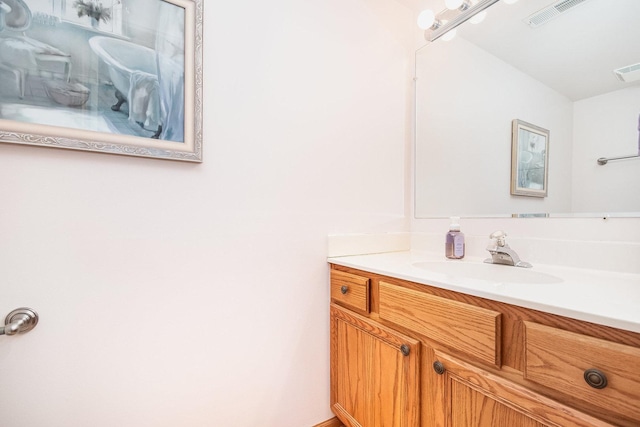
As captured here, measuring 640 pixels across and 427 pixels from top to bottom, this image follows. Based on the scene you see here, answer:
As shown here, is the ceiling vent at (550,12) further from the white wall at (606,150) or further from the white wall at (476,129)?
the white wall at (606,150)

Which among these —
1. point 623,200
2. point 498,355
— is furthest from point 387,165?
point 498,355

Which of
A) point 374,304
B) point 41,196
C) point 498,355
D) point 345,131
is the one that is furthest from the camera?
point 345,131

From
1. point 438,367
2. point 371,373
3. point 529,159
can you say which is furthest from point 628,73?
point 371,373

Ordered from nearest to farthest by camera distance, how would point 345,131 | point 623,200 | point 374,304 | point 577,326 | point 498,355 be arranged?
point 577,326
point 498,355
point 623,200
point 374,304
point 345,131

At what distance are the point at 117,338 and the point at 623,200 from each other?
1654 millimetres

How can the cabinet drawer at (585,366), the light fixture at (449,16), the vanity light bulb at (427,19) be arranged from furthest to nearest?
the vanity light bulb at (427,19), the light fixture at (449,16), the cabinet drawer at (585,366)

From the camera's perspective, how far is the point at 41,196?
749 millimetres

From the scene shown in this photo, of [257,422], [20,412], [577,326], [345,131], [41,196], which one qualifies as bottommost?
[257,422]

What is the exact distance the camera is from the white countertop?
517 millimetres

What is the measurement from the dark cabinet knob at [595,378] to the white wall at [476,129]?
0.69 m

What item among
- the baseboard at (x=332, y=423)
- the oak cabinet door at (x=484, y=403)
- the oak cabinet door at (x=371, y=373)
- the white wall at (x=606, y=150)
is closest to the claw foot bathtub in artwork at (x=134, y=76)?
the oak cabinet door at (x=371, y=373)

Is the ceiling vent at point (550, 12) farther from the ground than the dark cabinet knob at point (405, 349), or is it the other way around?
the ceiling vent at point (550, 12)

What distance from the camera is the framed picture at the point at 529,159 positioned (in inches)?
41.3

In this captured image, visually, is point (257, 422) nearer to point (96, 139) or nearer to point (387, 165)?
point (96, 139)
